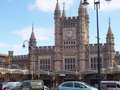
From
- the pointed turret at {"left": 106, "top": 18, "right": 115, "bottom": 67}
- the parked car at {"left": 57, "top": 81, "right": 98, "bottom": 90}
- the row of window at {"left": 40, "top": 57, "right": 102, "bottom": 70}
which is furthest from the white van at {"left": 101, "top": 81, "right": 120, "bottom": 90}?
the row of window at {"left": 40, "top": 57, "right": 102, "bottom": 70}

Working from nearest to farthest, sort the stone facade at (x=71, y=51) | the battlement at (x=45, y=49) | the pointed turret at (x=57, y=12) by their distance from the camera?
the stone facade at (x=71, y=51)
the battlement at (x=45, y=49)
the pointed turret at (x=57, y=12)

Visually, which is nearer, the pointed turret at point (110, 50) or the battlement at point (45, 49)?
the pointed turret at point (110, 50)

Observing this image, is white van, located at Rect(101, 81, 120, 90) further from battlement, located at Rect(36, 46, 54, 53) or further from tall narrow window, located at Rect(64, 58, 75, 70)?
battlement, located at Rect(36, 46, 54, 53)

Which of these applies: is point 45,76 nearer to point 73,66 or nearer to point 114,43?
point 73,66

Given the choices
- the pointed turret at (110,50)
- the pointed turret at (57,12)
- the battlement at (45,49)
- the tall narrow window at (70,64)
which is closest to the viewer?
the pointed turret at (110,50)

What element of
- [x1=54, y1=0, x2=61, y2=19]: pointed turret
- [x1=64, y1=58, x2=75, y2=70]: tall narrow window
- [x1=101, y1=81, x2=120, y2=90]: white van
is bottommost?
[x1=101, y1=81, x2=120, y2=90]: white van

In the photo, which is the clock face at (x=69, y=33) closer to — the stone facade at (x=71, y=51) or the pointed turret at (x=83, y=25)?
the stone facade at (x=71, y=51)

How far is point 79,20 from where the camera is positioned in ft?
248

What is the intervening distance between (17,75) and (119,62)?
1974 centimetres

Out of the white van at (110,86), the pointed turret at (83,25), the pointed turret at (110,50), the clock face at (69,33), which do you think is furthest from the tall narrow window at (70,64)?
the white van at (110,86)

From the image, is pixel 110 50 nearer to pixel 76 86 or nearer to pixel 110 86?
pixel 110 86

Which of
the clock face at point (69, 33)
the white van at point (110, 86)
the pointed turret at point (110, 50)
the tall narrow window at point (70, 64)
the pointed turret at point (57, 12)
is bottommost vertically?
the white van at point (110, 86)

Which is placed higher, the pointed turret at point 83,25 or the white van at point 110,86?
the pointed turret at point 83,25

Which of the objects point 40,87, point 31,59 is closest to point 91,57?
point 31,59
